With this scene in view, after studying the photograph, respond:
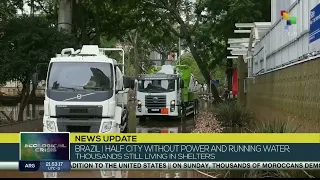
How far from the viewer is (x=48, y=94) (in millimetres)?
13180

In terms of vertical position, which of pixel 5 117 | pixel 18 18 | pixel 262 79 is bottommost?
pixel 5 117

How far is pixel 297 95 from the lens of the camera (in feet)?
35.6

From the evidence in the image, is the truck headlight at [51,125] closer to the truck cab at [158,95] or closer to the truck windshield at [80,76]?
the truck windshield at [80,76]

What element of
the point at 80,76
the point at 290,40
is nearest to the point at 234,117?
the point at 290,40

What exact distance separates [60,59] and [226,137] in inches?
326

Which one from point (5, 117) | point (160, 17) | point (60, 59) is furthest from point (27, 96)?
point (160, 17)

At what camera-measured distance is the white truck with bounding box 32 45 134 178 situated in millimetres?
13023

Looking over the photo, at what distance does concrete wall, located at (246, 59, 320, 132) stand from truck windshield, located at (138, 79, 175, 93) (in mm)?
8279

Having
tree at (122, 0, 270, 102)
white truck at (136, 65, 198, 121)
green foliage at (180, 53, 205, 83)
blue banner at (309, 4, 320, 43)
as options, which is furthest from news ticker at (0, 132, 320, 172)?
green foliage at (180, 53, 205, 83)

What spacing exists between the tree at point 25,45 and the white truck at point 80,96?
296 inches

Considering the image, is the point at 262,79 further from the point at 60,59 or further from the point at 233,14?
the point at 60,59

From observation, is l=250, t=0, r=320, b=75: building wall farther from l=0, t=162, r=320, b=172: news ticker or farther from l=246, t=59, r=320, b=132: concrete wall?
l=0, t=162, r=320, b=172: news ticker

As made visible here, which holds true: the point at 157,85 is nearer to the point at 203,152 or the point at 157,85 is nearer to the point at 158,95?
the point at 158,95

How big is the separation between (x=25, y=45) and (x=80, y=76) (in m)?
8.64
